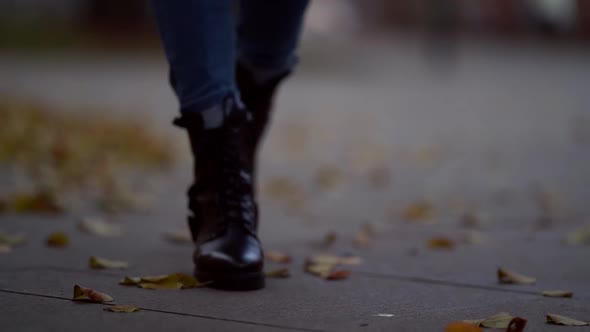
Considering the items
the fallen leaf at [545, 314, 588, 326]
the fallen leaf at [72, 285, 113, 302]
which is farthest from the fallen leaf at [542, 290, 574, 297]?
the fallen leaf at [72, 285, 113, 302]

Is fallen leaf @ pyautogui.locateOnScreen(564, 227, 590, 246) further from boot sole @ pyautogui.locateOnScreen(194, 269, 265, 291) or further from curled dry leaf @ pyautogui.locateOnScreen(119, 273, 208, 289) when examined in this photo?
curled dry leaf @ pyautogui.locateOnScreen(119, 273, 208, 289)

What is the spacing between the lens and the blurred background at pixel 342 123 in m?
4.42

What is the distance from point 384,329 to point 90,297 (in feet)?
2.08

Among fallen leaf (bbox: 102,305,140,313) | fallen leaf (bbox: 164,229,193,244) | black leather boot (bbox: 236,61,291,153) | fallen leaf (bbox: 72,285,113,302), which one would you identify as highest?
black leather boot (bbox: 236,61,291,153)

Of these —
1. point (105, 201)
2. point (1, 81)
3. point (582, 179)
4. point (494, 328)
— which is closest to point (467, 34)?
point (1, 81)

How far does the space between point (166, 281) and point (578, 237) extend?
1.62 metres

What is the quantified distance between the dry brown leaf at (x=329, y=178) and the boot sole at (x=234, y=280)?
2544 mm

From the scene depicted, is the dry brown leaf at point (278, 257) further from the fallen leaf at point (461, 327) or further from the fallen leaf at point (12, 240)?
the fallen leaf at point (461, 327)

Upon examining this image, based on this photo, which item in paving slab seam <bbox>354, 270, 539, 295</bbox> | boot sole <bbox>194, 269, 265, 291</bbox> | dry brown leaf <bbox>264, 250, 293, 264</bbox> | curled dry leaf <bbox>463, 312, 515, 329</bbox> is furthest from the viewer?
dry brown leaf <bbox>264, 250, 293, 264</bbox>

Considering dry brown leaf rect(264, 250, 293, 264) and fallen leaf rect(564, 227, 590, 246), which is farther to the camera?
fallen leaf rect(564, 227, 590, 246)

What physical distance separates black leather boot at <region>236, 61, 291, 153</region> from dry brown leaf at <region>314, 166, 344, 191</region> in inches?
75.2

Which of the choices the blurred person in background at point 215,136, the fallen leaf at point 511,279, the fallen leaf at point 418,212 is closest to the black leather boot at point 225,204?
the blurred person in background at point 215,136

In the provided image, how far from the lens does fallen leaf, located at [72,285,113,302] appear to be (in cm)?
205

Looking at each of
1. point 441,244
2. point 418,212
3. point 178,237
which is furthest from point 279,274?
point 418,212
